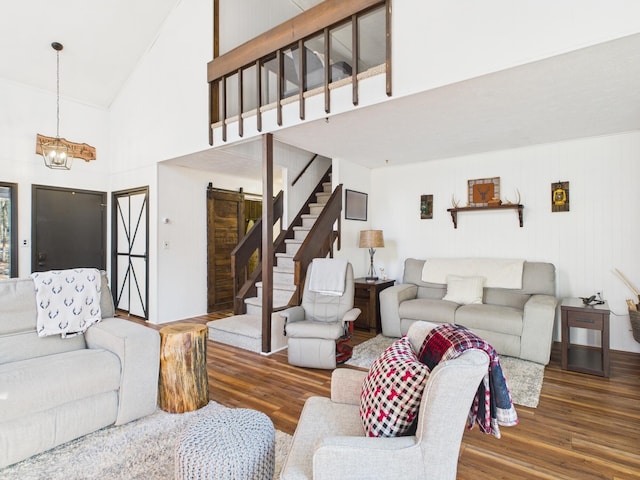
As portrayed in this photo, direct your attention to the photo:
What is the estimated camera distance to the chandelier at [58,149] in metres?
4.50

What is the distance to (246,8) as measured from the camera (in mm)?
5227

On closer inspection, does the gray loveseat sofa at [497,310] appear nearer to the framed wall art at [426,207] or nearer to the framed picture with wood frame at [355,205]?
the framed wall art at [426,207]

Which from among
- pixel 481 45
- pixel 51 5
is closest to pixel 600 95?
pixel 481 45

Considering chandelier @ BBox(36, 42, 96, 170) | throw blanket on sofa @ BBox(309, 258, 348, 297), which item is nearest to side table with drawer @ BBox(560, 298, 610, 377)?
throw blanket on sofa @ BBox(309, 258, 348, 297)

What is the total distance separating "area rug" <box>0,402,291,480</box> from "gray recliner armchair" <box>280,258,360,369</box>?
117 centimetres

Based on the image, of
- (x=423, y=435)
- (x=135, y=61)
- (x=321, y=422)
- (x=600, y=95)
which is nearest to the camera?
(x=423, y=435)

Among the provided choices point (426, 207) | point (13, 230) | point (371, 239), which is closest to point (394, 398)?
point (371, 239)

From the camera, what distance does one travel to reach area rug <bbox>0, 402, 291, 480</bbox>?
1.91 m

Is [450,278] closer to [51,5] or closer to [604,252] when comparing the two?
[604,252]

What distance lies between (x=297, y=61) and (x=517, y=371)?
13.7 ft

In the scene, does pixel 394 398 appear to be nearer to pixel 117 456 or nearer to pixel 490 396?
pixel 490 396

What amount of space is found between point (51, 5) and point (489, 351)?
6.06 meters

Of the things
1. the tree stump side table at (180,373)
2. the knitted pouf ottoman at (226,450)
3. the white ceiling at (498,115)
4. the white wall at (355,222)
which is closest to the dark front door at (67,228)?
the white ceiling at (498,115)

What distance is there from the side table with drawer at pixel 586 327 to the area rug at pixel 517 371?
1.04ft
